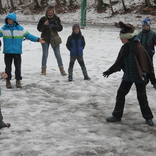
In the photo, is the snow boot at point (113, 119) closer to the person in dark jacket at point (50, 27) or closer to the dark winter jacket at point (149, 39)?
the dark winter jacket at point (149, 39)

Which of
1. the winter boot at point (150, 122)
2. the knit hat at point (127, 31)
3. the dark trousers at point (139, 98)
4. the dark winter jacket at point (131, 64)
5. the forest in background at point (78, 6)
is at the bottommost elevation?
the winter boot at point (150, 122)

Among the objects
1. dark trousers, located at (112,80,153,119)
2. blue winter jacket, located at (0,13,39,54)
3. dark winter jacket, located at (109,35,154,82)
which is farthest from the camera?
blue winter jacket, located at (0,13,39,54)

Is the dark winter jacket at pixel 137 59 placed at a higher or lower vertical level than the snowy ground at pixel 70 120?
higher

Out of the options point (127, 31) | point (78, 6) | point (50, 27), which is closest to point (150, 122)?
point (127, 31)

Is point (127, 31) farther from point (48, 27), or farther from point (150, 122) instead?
point (48, 27)

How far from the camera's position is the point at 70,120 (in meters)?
4.96

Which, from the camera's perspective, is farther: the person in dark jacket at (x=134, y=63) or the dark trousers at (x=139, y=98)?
the dark trousers at (x=139, y=98)

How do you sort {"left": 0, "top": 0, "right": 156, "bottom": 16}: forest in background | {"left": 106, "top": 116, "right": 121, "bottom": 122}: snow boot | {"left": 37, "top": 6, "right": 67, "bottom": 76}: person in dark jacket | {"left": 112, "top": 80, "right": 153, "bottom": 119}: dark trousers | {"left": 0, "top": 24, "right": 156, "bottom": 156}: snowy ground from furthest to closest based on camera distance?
{"left": 0, "top": 0, "right": 156, "bottom": 16}: forest in background < {"left": 37, "top": 6, "right": 67, "bottom": 76}: person in dark jacket < {"left": 106, "top": 116, "right": 121, "bottom": 122}: snow boot < {"left": 112, "top": 80, "right": 153, "bottom": 119}: dark trousers < {"left": 0, "top": 24, "right": 156, "bottom": 156}: snowy ground

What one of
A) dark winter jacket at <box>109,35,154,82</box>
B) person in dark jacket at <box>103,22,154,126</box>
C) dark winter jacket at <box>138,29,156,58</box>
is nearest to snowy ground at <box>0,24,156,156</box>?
person in dark jacket at <box>103,22,154,126</box>

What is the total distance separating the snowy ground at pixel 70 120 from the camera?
3.85m

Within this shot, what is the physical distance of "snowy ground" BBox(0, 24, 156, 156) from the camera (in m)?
3.85

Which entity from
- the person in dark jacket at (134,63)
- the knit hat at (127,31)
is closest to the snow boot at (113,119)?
the person in dark jacket at (134,63)

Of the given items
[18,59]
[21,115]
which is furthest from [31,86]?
[21,115]

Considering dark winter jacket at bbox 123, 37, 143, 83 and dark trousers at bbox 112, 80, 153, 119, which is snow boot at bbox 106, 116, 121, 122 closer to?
dark trousers at bbox 112, 80, 153, 119
